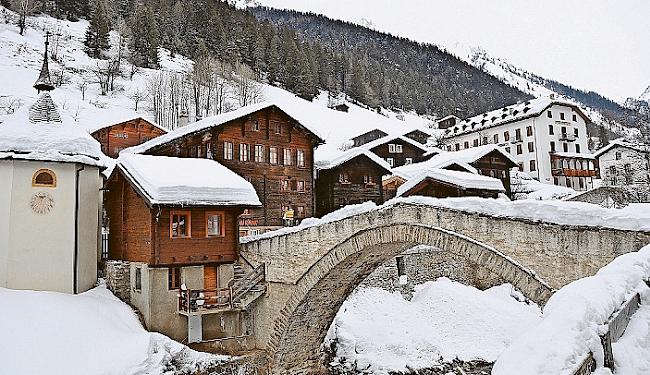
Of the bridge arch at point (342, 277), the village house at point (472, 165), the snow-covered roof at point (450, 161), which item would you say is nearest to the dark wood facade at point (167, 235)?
the bridge arch at point (342, 277)

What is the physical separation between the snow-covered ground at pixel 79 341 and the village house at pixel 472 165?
21.2 meters

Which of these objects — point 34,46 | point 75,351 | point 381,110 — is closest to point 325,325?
point 75,351

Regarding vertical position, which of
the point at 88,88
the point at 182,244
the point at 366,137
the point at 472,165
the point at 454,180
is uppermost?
the point at 88,88

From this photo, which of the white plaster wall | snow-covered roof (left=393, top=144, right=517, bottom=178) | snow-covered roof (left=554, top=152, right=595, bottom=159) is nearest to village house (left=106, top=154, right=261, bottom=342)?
the white plaster wall

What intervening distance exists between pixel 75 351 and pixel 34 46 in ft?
163

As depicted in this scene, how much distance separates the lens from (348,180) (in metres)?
31.8

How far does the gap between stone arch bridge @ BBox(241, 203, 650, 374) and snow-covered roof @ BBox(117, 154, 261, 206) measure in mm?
1974

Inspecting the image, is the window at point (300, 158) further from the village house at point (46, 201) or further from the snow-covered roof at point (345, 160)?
the village house at point (46, 201)

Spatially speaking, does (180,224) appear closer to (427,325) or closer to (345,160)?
(427,325)

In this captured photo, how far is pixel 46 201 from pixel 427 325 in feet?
50.9

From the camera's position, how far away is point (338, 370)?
19.8m

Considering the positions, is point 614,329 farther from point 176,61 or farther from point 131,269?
point 176,61

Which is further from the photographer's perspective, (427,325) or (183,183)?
(427,325)

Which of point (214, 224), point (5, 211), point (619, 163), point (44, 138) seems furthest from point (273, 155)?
point (619, 163)
